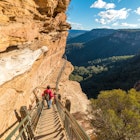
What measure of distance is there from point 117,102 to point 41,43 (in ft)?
48.7

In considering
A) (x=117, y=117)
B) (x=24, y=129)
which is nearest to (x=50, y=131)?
(x=24, y=129)

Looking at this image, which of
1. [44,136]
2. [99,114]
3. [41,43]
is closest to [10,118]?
[44,136]

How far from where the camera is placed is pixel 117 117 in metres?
22.9

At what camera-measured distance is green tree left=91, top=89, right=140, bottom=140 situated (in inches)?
834

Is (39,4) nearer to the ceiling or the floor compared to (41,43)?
nearer to the ceiling

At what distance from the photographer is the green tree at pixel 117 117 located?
2119 cm

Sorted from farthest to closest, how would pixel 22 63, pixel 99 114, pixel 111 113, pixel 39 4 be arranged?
pixel 99 114, pixel 111 113, pixel 39 4, pixel 22 63

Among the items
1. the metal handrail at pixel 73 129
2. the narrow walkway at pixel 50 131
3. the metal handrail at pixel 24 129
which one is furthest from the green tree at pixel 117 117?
the metal handrail at pixel 24 129

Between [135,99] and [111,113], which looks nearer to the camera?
[111,113]

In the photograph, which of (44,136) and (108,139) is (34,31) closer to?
(44,136)

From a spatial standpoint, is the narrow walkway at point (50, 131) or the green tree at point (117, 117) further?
the green tree at point (117, 117)

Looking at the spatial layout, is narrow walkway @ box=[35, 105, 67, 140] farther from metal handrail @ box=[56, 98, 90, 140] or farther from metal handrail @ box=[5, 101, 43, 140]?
metal handrail @ box=[5, 101, 43, 140]

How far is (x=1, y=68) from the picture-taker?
849 centimetres

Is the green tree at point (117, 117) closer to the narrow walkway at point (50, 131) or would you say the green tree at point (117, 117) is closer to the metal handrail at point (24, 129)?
the narrow walkway at point (50, 131)
